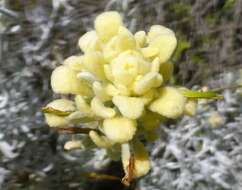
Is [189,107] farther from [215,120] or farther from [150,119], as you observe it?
[215,120]

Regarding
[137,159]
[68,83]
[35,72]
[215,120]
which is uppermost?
[68,83]

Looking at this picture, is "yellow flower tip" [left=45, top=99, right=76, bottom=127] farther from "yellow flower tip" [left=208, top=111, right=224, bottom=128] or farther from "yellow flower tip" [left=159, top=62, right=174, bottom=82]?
"yellow flower tip" [left=208, top=111, right=224, bottom=128]

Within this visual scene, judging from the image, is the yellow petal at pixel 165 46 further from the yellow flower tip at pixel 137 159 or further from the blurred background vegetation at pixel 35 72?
the blurred background vegetation at pixel 35 72

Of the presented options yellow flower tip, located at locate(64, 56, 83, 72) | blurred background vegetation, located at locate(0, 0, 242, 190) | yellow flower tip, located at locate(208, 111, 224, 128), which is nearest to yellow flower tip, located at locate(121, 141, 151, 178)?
yellow flower tip, located at locate(64, 56, 83, 72)

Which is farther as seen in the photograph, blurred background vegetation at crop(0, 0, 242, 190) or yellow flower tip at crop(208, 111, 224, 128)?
yellow flower tip at crop(208, 111, 224, 128)

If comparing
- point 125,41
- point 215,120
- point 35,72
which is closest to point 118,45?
point 125,41

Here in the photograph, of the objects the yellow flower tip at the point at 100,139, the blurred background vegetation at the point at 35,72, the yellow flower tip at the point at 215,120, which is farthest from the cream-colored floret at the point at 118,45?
the yellow flower tip at the point at 215,120

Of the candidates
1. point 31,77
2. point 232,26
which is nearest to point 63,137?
point 31,77
